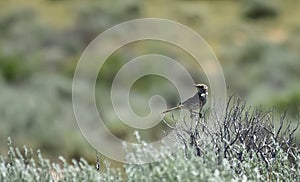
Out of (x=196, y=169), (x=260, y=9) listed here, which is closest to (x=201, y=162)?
(x=196, y=169)

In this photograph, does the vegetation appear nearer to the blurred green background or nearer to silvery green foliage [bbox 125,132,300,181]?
silvery green foliage [bbox 125,132,300,181]

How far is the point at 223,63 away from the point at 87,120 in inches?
543

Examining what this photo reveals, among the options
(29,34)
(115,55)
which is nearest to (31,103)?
(115,55)

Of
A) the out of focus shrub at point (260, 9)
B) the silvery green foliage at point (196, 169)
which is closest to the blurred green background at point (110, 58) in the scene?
the out of focus shrub at point (260, 9)

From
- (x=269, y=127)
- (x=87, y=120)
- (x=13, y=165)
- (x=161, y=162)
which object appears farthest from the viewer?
(x=87, y=120)

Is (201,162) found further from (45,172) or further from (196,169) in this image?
(45,172)

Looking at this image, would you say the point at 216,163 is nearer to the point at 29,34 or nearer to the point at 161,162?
the point at 161,162

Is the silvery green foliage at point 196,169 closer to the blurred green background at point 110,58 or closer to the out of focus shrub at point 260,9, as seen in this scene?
the blurred green background at point 110,58

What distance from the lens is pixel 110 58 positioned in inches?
1051

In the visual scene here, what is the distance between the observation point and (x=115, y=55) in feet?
90.0

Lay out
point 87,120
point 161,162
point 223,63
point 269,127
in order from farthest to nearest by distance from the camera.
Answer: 1. point 223,63
2. point 87,120
3. point 269,127
4. point 161,162

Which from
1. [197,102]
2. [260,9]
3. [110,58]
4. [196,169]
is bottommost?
[196,169]

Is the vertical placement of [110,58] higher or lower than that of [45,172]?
higher

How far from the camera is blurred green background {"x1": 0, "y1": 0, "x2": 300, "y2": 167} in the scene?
1619 centimetres
